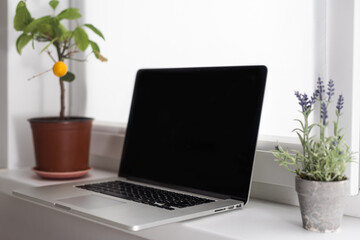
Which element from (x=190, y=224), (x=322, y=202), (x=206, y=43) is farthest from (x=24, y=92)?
(x=322, y=202)

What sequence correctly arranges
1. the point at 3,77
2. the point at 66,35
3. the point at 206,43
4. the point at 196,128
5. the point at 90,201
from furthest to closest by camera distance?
the point at 3,77, the point at 66,35, the point at 206,43, the point at 196,128, the point at 90,201

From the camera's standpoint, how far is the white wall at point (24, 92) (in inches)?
57.8

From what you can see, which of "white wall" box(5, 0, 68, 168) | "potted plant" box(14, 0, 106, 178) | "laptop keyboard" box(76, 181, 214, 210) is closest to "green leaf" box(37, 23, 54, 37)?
"potted plant" box(14, 0, 106, 178)

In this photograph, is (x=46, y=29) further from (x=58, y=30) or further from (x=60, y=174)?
(x=60, y=174)

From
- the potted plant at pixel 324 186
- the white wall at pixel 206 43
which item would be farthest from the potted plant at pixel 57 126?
the potted plant at pixel 324 186

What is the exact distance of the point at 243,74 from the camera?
103cm

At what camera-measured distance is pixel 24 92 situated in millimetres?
1502

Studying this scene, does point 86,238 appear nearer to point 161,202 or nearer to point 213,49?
point 161,202

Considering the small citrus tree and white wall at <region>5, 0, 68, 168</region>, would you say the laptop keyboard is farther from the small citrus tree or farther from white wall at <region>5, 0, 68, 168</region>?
white wall at <region>5, 0, 68, 168</region>

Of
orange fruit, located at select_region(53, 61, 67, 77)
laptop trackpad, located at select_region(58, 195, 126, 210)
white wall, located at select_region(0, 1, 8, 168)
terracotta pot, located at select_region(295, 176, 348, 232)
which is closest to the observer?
terracotta pot, located at select_region(295, 176, 348, 232)

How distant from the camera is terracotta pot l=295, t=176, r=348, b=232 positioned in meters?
0.79

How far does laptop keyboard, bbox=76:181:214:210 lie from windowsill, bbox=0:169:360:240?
0.05 metres

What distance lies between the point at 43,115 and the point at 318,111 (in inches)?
35.6

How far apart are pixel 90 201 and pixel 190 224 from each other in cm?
22
